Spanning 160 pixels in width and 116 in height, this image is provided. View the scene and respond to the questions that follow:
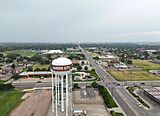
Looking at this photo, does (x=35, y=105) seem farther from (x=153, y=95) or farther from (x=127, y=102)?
(x=153, y=95)

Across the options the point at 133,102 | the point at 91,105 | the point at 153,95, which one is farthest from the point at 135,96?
the point at 91,105

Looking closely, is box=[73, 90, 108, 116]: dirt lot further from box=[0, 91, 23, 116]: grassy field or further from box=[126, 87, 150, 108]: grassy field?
box=[0, 91, 23, 116]: grassy field

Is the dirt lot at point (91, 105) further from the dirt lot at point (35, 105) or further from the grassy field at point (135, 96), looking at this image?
the grassy field at point (135, 96)

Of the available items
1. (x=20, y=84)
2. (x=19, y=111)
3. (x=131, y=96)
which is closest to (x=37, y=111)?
(x=19, y=111)

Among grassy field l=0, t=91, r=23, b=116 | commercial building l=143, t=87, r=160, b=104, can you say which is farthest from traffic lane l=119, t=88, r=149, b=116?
grassy field l=0, t=91, r=23, b=116

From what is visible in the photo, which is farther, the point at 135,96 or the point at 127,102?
the point at 135,96

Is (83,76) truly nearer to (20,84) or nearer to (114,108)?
(20,84)
